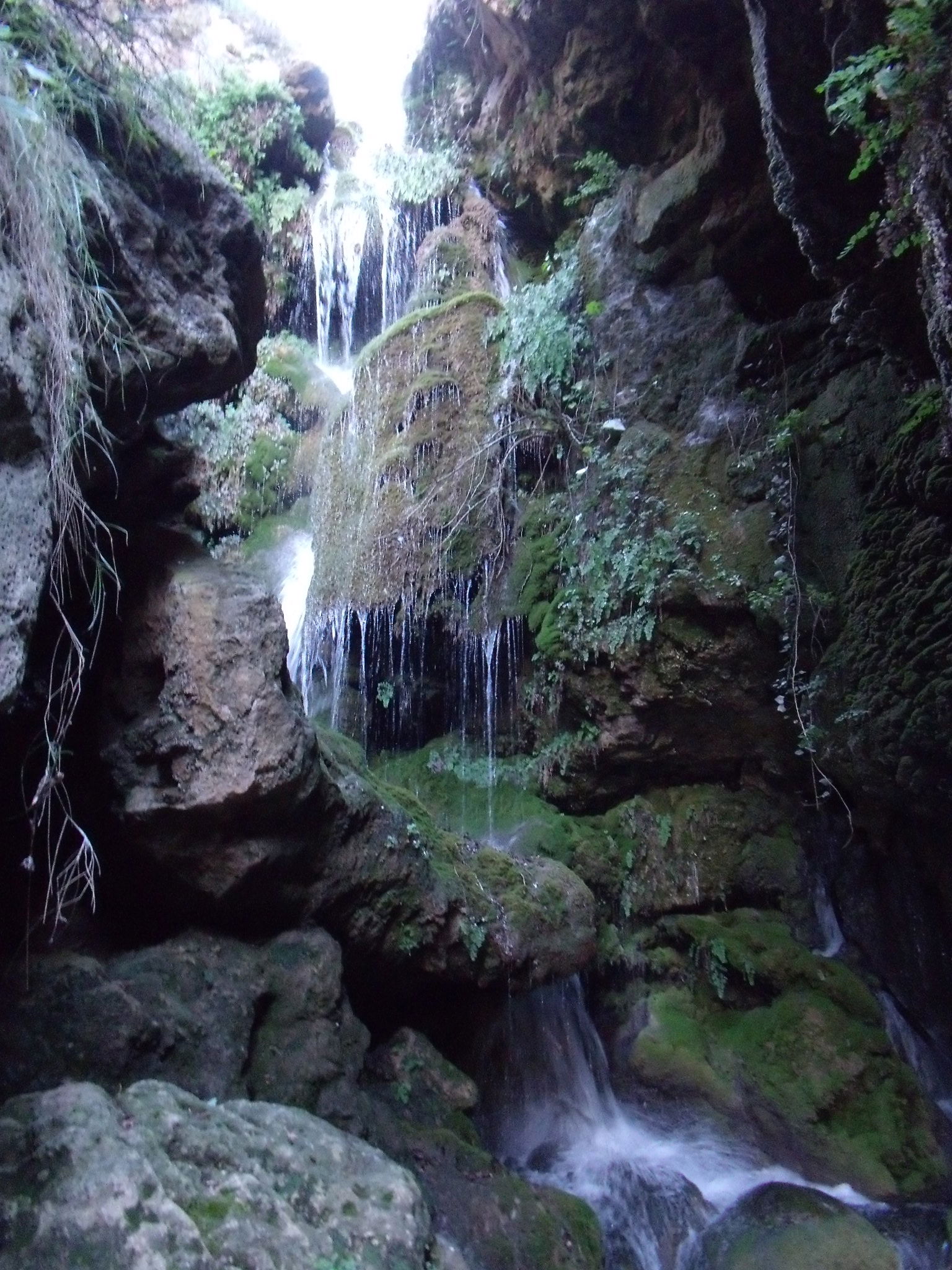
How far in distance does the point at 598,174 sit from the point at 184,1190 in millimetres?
10132

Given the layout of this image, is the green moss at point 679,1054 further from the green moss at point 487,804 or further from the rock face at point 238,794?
the rock face at point 238,794

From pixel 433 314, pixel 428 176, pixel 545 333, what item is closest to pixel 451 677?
pixel 545 333

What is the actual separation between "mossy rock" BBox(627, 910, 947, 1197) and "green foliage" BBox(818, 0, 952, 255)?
5160mm

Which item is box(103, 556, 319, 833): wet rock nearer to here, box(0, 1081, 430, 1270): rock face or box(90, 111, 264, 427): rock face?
box(90, 111, 264, 427): rock face

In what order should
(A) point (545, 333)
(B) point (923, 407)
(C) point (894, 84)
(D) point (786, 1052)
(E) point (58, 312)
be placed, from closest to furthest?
(C) point (894, 84)
(E) point (58, 312)
(B) point (923, 407)
(D) point (786, 1052)
(A) point (545, 333)

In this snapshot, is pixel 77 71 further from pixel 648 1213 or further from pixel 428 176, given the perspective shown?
pixel 428 176

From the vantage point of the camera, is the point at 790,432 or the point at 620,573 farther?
the point at 620,573

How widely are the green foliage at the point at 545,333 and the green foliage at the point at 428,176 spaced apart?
4293 millimetres

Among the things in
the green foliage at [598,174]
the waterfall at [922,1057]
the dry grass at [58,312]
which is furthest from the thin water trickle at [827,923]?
the green foliage at [598,174]

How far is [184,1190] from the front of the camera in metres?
2.73

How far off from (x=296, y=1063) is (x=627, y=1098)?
10.2 feet

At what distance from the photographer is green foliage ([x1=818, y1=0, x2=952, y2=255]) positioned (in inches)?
127

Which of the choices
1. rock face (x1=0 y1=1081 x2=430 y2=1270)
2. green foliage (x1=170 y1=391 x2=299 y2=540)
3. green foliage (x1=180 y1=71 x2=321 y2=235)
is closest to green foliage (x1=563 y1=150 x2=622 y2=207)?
green foliage (x1=170 y1=391 x2=299 y2=540)

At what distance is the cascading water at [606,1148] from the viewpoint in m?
4.99
